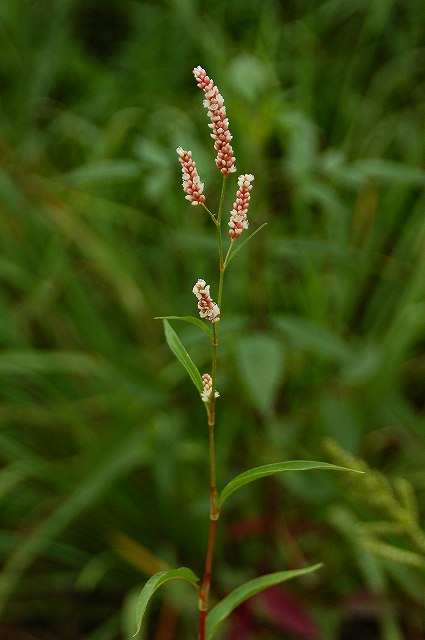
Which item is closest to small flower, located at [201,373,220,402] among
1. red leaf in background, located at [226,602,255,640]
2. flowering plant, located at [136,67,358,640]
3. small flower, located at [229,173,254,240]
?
flowering plant, located at [136,67,358,640]

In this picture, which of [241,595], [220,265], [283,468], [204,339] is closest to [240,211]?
[220,265]

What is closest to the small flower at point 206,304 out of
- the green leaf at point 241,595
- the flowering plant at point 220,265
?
the flowering plant at point 220,265

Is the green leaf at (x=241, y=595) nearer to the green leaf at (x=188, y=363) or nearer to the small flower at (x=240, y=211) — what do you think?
the green leaf at (x=188, y=363)

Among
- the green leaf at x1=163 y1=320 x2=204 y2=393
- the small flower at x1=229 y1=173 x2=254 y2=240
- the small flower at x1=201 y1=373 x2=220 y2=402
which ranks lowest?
the small flower at x1=201 y1=373 x2=220 y2=402

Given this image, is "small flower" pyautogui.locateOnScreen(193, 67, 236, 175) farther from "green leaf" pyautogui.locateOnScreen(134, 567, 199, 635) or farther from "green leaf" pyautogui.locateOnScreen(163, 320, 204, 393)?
"green leaf" pyautogui.locateOnScreen(134, 567, 199, 635)

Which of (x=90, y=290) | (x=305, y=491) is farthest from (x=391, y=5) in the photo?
(x=305, y=491)
